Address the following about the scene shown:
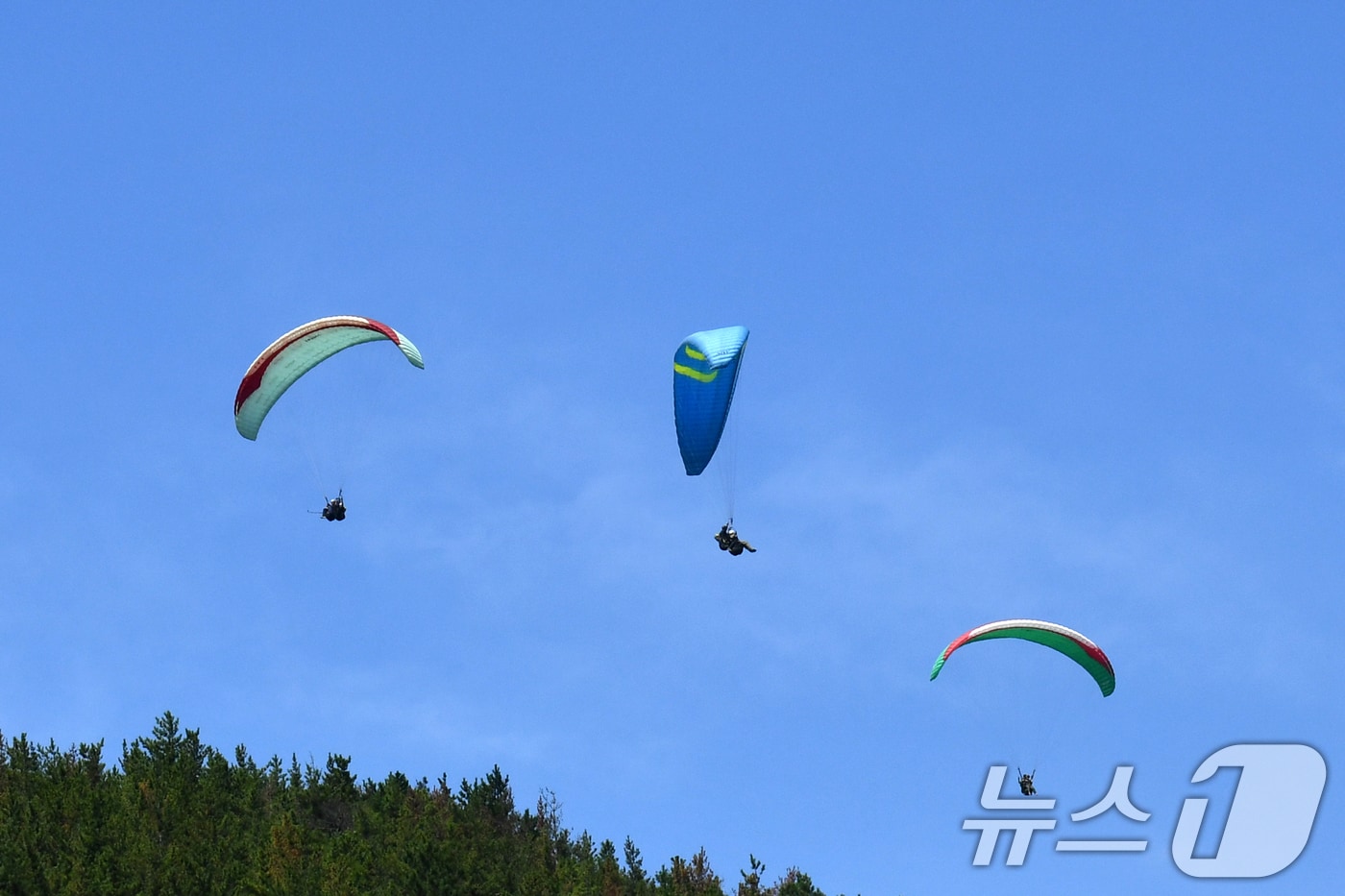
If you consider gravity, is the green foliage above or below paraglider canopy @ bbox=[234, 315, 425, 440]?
below

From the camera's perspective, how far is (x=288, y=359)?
50250 millimetres

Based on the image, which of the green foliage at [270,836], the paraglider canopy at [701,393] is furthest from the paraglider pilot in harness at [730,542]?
the green foliage at [270,836]

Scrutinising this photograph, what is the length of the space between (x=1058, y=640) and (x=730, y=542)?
10658 millimetres

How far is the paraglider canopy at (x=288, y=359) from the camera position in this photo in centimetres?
4984

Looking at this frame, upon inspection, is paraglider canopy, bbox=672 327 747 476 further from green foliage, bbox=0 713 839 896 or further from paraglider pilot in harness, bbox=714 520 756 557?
green foliage, bbox=0 713 839 896

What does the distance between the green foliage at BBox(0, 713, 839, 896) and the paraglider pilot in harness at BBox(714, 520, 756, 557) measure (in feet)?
48.3

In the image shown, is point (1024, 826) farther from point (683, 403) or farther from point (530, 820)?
point (530, 820)

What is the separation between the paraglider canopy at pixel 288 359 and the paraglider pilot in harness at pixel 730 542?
10.5 meters

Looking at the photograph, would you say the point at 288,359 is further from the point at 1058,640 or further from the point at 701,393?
the point at 1058,640

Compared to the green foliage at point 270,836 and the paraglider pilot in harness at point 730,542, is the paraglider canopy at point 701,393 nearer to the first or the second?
the paraglider pilot in harness at point 730,542

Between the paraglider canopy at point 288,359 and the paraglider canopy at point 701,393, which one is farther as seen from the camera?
the paraglider canopy at point 288,359

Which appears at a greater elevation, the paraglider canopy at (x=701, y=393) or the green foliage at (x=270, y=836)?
the paraglider canopy at (x=701, y=393)

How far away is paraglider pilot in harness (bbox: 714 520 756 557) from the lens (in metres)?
45.0

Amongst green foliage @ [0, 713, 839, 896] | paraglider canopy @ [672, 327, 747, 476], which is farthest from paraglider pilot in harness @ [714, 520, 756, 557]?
green foliage @ [0, 713, 839, 896]
